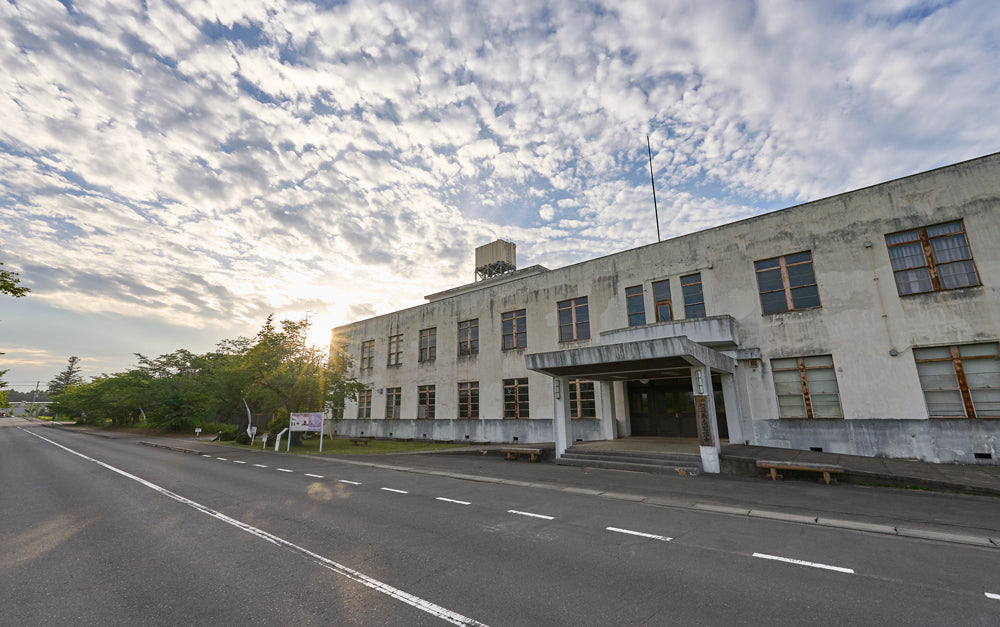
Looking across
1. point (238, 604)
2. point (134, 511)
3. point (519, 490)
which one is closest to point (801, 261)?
point (519, 490)

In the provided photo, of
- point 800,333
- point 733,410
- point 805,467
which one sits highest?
point 800,333

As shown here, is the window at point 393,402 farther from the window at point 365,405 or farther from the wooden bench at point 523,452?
the wooden bench at point 523,452

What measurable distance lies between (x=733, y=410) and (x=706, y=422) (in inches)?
179

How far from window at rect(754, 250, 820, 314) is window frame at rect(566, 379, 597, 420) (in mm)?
9137

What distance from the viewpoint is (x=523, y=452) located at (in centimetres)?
1750

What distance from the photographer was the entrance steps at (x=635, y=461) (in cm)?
1355

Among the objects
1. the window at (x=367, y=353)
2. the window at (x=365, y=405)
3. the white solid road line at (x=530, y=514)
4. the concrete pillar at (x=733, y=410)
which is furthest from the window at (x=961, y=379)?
the window at (x=367, y=353)

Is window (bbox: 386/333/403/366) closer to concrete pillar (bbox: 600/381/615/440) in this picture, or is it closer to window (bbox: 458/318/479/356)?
window (bbox: 458/318/479/356)

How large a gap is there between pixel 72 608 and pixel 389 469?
11.8m

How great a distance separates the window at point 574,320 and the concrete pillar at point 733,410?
7500mm

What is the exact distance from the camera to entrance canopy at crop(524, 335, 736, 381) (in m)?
13.6

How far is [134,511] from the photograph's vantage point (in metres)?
9.05

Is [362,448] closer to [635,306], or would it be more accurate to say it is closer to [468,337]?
[468,337]

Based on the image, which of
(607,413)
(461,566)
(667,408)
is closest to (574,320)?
(607,413)
